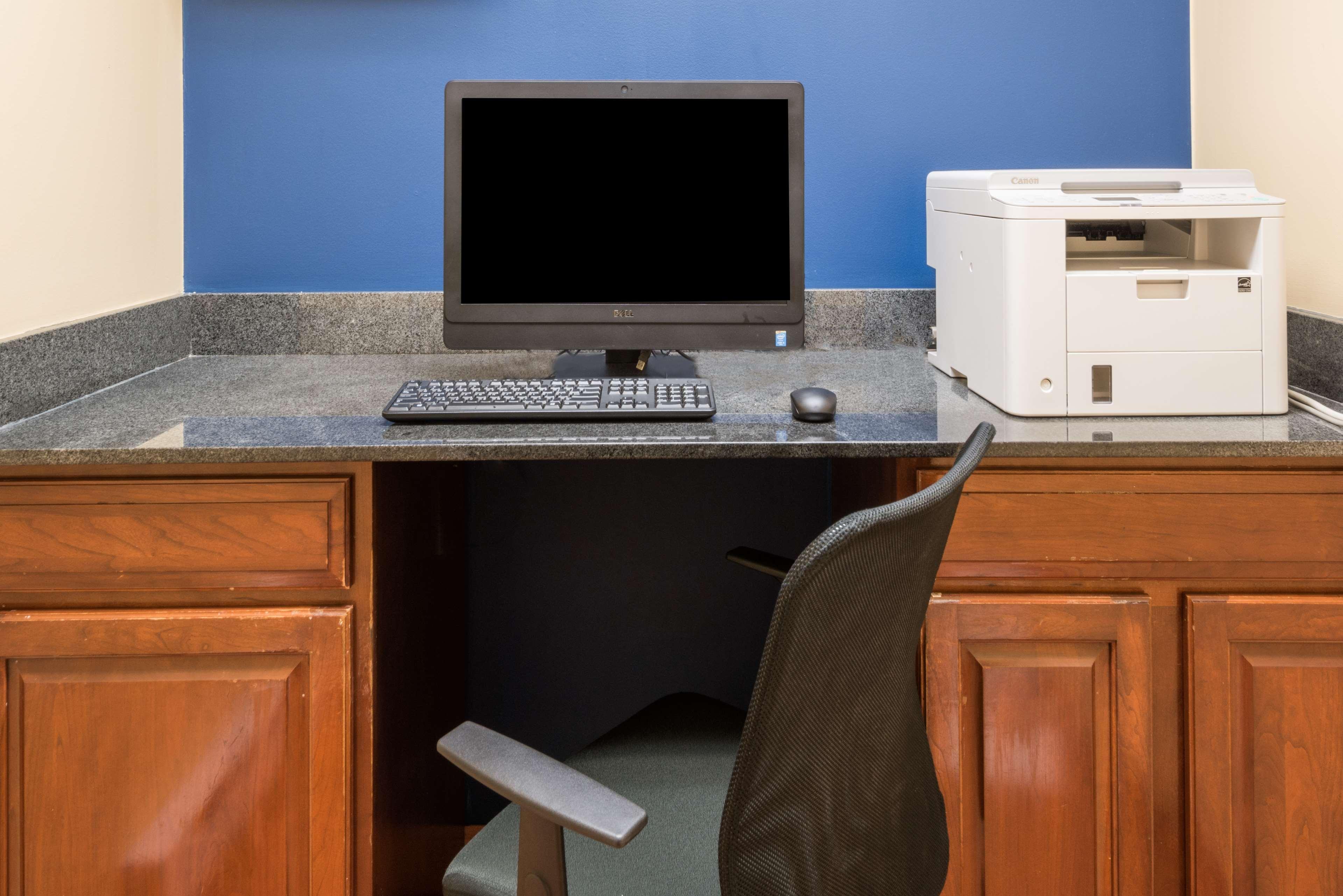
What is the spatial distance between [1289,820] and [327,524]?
1112 mm

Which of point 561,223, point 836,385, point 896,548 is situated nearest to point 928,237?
point 836,385

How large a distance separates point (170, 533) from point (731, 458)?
61cm

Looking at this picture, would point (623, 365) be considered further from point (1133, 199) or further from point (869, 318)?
point (1133, 199)

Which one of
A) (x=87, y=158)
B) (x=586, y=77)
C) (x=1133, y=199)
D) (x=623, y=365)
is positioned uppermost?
(x=586, y=77)

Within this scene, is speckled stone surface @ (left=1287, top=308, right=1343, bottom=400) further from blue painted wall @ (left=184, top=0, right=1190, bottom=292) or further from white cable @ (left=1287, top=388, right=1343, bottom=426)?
blue painted wall @ (left=184, top=0, right=1190, bottom=292)

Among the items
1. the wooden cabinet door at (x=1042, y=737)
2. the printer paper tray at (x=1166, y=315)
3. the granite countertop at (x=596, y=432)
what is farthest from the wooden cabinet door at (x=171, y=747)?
the printer paper tray at (x=1166, y=315)

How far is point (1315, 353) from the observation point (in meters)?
1.39

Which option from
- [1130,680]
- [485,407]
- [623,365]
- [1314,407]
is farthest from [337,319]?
[1314,407]

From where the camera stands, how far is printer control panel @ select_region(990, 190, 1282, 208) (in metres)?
1.22

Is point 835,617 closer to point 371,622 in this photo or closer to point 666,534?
point 371,622

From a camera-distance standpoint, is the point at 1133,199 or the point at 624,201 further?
the point at 624,201

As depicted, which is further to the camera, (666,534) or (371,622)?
(666,534)

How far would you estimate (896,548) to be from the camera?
0.71 m

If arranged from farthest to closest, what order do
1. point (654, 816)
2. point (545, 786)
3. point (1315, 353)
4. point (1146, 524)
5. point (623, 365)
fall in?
point (623, 365) → point (1315, 353) → point (1146, 524) → point (654, 816) → point (545, 786)
